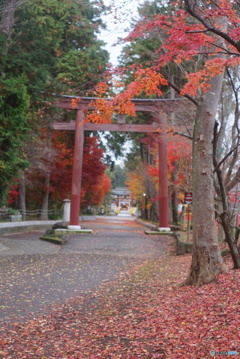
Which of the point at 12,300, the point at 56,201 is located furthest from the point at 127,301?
the point at 56,201

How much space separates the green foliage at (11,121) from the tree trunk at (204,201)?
7.21 m

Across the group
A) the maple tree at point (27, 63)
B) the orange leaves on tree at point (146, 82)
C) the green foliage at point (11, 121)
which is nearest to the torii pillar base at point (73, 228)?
the maple tree at point (27, 63)

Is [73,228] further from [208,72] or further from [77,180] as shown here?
[208,72]

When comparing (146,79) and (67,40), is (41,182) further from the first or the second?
(146,79)

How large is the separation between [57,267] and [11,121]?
518 centimetres

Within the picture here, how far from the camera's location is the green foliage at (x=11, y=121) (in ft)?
40.0

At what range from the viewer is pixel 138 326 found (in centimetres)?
518

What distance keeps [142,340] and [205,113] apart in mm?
4363

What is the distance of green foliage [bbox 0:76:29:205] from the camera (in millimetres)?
12203

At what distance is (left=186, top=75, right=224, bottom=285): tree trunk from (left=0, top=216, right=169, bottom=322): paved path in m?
2.56

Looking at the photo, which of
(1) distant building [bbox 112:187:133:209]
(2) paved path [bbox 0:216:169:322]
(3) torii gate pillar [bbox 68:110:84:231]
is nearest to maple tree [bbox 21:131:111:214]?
(3) torii gate pillar [bbox 68:110:84:231]

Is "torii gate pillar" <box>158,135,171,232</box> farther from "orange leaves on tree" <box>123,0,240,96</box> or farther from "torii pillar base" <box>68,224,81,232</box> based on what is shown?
"orange leaves on tree" <box>123,0,240,96</box>

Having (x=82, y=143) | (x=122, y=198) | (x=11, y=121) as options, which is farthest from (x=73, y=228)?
(x=122, y=198)

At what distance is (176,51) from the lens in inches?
272
